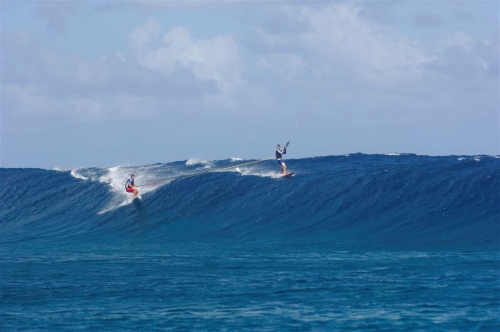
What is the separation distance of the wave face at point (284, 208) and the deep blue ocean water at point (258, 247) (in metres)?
0.10

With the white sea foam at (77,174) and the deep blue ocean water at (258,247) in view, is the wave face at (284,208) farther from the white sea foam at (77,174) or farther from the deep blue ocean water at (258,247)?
the white sea foam at (77,174)

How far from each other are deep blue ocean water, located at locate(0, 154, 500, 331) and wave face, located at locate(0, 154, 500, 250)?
0.10 meters

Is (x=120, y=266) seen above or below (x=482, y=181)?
below

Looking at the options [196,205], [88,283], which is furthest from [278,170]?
[88,283]

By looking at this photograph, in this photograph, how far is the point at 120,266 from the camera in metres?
19.4

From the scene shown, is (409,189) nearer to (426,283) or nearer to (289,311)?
(426,283)

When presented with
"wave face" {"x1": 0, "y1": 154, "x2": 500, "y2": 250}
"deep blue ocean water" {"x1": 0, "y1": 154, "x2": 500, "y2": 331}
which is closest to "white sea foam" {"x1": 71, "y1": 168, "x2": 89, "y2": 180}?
"deep blue ocean water" {"x1": 0, "y1": 154, "x2": 500, "y2": 331}

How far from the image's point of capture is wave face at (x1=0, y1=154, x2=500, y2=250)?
23594 millimetres

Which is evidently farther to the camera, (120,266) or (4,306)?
(120,266)

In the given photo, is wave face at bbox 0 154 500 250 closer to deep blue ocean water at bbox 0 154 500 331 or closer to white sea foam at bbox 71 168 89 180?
deep blue ocean water at bbox 0 154 500 331

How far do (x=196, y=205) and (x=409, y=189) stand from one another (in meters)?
8.75

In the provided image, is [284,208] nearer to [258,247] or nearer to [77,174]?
[258,247]

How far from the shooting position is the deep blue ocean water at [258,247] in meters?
13.9

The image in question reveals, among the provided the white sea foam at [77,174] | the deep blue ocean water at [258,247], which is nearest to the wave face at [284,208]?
the deep blue ocean water at [258,247]
